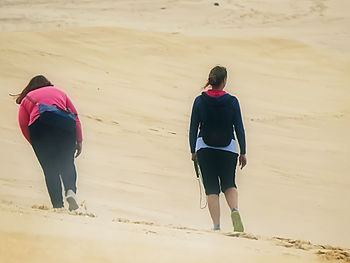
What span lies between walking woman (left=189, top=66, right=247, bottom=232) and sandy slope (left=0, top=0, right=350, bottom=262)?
50cm

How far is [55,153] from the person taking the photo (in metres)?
6.36

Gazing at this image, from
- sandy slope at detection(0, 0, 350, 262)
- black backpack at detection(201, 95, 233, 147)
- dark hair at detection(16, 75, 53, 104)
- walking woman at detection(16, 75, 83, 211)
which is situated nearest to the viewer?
sandy slope at detection(0, 0, 350, 262)

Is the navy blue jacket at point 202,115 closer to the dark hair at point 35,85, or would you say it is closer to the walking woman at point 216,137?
the walking woman at point 216,137

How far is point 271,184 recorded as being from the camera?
390 inches

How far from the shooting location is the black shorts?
6070mm

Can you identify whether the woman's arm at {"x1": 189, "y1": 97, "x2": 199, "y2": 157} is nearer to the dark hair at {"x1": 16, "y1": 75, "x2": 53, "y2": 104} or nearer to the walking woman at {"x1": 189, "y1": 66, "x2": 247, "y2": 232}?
the walking woman at {"x1": 189, "y1": 66, "x2": 247, "y2": 232}

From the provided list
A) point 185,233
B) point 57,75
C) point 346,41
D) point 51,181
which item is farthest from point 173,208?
point 346,41

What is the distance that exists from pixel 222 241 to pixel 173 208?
3.25m

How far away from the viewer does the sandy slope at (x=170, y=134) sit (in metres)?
4.75

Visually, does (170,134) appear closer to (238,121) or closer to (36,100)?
(36,100)

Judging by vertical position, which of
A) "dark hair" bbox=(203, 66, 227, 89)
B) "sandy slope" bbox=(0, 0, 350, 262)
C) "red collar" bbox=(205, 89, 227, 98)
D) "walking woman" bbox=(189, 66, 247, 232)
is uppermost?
Result: "dark hair" bbox=(203, 66, 227, 89)

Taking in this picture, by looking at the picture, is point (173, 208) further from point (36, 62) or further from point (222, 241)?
point (36, 62)

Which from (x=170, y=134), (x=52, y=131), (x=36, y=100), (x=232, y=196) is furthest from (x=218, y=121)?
(x=170, y=134)

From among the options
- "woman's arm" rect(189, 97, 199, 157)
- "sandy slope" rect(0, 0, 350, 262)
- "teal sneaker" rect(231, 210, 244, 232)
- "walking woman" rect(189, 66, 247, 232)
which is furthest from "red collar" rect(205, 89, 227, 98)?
"sandy slope" rect(0, 0, 350, 262)
